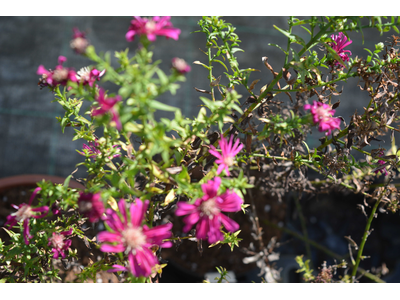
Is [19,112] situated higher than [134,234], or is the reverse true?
[19,112]

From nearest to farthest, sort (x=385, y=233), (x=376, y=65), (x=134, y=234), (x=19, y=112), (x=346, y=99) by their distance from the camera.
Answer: (x=134, y=234), (x=376, y=65), (x=385, y=233), (x=19, y=112), (x=346, y=99)

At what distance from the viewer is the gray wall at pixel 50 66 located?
119 centimetres

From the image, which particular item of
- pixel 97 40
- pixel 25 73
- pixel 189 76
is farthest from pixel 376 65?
pixel 25 73

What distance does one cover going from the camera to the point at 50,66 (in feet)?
3.98

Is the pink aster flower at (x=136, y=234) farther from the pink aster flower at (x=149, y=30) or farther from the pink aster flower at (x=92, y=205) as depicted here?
the pink aster flower at (x=149, y=30)

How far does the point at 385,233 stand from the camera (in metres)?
1.04

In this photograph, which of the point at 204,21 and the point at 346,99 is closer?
the point at 204,21

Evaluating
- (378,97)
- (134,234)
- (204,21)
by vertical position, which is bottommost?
(134,234)

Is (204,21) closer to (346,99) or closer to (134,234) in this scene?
(134,234)

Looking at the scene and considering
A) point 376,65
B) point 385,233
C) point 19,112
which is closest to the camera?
point 376,65

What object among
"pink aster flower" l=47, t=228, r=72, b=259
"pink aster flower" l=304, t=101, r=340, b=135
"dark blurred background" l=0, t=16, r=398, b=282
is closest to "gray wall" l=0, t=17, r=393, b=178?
"dark blurred background" l=0, t=16, r=398, b=282

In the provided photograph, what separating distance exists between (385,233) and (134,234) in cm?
99

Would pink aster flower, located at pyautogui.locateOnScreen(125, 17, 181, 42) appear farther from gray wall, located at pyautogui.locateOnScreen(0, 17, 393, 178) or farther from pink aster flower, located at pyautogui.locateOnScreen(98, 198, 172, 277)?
gray wall, located at pyautogui.locateOnScreen(0, 17, 393, 178)

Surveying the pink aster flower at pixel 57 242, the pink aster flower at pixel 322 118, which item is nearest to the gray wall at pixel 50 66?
the pink aster flower at pixel 57 242
